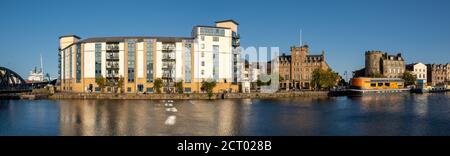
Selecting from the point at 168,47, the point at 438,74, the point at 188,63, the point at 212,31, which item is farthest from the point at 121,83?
the point at 438,74

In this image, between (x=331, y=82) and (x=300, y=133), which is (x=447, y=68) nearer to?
(x=331, y=82)

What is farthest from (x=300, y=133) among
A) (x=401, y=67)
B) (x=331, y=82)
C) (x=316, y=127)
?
(x=401, y=67)

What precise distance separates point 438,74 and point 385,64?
34.3 m

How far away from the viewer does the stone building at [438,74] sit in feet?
513

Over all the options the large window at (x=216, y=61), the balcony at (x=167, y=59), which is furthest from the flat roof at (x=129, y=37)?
the large window at (x=216, y=61)

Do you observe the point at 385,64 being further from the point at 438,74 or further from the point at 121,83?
the point at 121,83

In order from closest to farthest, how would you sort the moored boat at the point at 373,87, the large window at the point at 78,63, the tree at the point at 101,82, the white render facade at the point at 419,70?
the tree at the point at 101,82, the large window at the point at 78,63, the moored boat at the point at 373,87, the white render facade at the point at 419,70

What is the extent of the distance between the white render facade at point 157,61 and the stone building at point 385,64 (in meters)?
81.6

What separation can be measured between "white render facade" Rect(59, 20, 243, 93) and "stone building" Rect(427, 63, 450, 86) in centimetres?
11197

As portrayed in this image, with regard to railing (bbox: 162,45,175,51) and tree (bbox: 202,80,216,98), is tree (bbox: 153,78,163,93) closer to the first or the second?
railing (bbox: 162,45,175,51)

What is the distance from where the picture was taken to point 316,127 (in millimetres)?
33156

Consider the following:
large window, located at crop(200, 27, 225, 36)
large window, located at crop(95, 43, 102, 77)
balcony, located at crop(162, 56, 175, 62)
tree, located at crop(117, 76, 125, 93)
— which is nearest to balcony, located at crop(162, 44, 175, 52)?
balcony, located at crop(162, 56, 175, 62)

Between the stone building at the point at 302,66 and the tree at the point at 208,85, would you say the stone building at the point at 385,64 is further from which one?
the tree at the point at 208,85

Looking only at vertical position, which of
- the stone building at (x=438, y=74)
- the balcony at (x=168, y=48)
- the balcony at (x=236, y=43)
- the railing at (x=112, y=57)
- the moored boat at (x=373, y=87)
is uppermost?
the balcony at (x=236, y=43)
